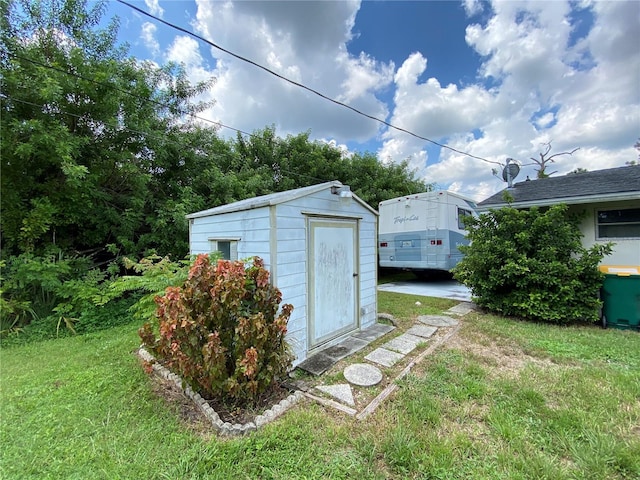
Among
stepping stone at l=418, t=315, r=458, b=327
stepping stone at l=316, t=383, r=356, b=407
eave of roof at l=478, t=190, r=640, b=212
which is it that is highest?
eave of roof at l=478, t=190, r=640, b=212

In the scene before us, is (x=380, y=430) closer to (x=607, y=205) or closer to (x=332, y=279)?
(x=332, y=279)

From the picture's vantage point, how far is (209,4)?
4191 mm

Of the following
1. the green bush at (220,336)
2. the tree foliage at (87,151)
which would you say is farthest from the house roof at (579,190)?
the tree foliage at (87,151)

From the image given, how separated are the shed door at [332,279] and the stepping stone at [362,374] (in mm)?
617

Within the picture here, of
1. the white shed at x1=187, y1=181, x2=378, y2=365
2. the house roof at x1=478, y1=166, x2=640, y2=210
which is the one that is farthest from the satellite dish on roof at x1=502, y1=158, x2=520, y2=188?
the white shed at x1=187, y1=181, x2=378, y2=365

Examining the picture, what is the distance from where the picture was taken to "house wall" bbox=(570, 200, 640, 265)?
15.8 feet

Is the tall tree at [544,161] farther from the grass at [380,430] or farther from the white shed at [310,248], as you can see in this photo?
the white shed at [310,248]

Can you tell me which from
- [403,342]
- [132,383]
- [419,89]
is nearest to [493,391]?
[403,342]

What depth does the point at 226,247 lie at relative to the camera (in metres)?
3.70

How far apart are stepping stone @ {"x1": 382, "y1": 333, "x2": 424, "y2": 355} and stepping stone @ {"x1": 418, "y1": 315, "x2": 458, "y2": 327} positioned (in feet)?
2.72

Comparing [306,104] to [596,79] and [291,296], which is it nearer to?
[291,296]

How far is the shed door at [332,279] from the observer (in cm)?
354

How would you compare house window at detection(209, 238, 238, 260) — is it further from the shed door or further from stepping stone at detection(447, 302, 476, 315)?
stepping stone at detection(447, 302, 476, 315)

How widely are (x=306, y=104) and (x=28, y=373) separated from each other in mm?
7658
